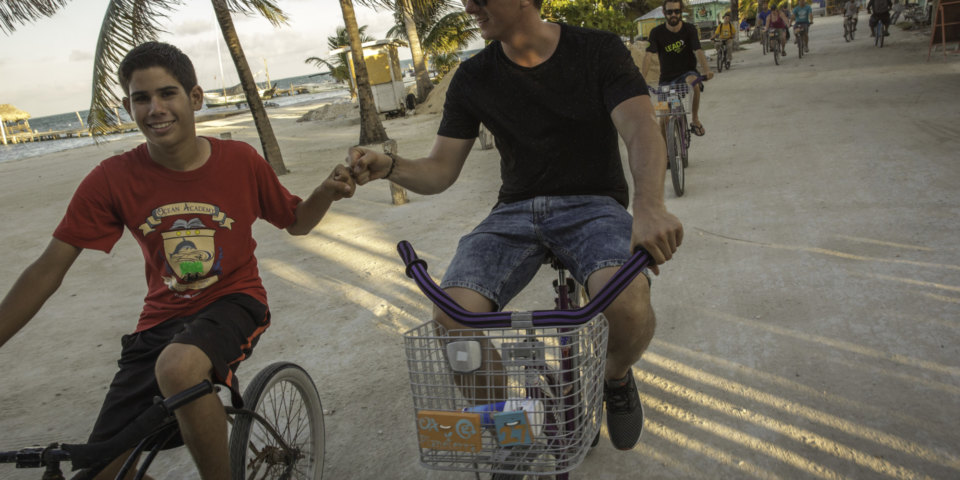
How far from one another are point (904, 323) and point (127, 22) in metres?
12.2

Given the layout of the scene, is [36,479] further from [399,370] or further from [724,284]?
[724,284]

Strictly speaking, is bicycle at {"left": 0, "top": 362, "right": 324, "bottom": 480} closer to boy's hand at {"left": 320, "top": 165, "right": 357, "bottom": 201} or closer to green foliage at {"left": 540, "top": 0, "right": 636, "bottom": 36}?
boy's hand at {"left": 320, "top": 165, "right": 357, "bottom": 201}

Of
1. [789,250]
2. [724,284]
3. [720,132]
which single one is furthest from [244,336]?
[720,132]

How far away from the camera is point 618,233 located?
2.38m

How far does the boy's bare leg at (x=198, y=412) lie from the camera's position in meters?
2.04

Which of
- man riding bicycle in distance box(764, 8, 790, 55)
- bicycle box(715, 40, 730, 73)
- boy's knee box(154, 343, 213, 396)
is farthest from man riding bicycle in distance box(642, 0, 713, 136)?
bicycle box(715, 40, 730, 73)

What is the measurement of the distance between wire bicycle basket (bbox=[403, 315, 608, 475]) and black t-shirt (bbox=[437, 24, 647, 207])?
3.20 ft

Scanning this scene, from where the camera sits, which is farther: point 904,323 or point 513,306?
point 513,306

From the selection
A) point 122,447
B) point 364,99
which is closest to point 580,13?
point 364,99

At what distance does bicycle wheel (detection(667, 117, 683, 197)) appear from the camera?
6.98 meters

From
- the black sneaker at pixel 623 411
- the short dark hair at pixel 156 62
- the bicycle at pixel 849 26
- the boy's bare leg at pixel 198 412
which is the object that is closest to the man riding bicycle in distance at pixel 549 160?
the black sneaker at pixel 623 411

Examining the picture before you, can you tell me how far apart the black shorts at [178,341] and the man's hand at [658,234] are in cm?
143

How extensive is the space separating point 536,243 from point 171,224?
1394mm

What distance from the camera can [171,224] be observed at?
246 cm
